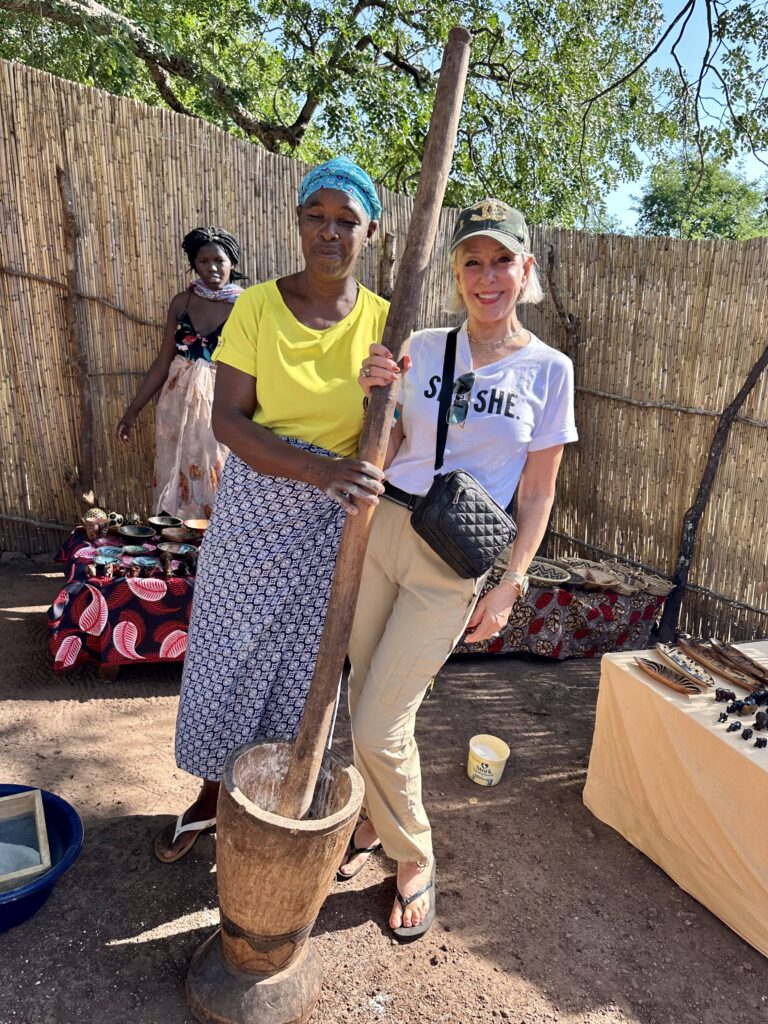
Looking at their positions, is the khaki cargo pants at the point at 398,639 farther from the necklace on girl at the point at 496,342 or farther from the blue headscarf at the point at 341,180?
the blue headscarf at the point at 341,180

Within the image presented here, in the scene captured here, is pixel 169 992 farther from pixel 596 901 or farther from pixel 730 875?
pixel 730 875

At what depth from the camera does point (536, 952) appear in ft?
6.77

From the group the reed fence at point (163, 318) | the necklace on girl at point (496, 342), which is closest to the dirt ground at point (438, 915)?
the necklace on girl at point (496, 342)

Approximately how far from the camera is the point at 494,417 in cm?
181

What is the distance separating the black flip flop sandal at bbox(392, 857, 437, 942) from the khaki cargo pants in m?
0.26

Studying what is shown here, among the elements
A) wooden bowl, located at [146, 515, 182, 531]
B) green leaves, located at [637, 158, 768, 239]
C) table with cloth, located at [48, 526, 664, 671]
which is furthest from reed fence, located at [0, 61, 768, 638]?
green leaves, located at [637, 158, 768, 239]

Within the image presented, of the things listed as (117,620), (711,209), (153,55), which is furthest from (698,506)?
(711,209)

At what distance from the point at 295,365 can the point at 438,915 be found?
5.56 ft

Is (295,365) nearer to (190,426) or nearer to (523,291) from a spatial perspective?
(523,291)

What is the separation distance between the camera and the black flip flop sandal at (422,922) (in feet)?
6.67

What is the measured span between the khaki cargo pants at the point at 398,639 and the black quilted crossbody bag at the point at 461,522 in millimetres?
95

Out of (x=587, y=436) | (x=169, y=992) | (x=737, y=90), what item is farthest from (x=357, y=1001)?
(x=737, y=90)

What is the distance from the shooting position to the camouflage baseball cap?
69.9 inches

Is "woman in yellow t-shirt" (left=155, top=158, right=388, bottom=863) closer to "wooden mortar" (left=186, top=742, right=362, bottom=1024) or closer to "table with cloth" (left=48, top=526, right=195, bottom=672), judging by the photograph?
"wooden mortar" (left=186, top=742, right=362, bottom=1024)
